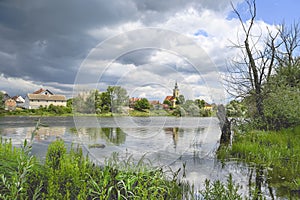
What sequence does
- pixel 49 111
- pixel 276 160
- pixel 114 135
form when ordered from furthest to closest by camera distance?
1. pixel 49 111
2. pixel 276 160
3. pixel 114 135

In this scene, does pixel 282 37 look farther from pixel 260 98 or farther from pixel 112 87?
pixel 112 87

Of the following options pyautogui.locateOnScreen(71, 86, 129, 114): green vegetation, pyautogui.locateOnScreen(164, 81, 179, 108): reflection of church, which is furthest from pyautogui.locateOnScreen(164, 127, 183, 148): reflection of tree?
pyautogui.locateOnScreen(71, 86, 129, 114): green vegetation

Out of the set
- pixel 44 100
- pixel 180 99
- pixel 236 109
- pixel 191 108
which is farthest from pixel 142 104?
pixel 44 100

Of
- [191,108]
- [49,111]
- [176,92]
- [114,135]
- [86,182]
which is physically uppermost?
[176,92]

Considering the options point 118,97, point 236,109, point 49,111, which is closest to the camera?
point 118,97

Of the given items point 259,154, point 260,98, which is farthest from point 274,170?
Answer: point 260,98

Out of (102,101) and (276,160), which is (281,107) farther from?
(102,101)

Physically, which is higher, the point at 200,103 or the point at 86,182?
the point at 200,103

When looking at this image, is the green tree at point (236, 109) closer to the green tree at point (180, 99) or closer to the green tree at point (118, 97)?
the green tree at point (180, 99)

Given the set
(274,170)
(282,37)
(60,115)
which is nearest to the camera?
(274,170)

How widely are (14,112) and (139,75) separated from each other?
31198mm

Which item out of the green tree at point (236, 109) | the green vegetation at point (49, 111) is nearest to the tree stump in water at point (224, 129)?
the green tree at point (236, 109)

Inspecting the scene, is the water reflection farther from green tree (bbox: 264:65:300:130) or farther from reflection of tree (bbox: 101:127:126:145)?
A: green tree (bbox: 264:65:300:130)

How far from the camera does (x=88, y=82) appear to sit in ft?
13.1
